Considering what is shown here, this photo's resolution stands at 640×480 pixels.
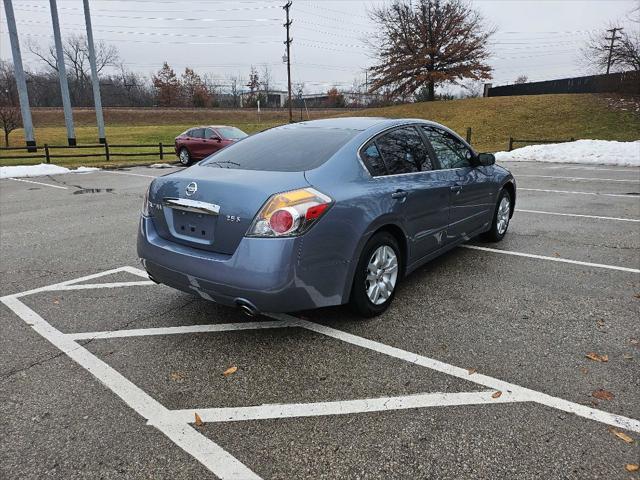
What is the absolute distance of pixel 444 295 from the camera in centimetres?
425

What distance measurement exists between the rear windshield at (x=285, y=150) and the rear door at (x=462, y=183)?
1.16 m

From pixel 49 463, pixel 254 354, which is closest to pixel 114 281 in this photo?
pixel 254 354

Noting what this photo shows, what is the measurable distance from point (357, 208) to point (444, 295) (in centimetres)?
148

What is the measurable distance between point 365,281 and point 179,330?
1.48 m

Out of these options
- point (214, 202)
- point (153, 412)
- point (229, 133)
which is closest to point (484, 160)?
point (214, 202)

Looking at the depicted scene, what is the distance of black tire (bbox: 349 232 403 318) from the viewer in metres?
3.44

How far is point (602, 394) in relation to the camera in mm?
2715

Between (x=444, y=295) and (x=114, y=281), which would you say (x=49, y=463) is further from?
(x=444, y=295)

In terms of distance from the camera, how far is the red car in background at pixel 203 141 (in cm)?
1823

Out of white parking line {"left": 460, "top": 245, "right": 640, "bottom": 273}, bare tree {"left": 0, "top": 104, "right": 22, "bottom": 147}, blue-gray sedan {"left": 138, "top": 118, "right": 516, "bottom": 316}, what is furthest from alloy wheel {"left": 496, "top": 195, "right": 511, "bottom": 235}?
bare tree {"left": 0, "top": 104, "right": 22, "bottom": 147}

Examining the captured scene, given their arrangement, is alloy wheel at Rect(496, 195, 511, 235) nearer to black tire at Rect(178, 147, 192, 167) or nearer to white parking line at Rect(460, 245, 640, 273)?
white parking line at Rect(460, 245, 640, 273)

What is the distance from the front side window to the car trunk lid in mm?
1879

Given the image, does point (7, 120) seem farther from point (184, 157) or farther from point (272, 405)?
point (272, 405)

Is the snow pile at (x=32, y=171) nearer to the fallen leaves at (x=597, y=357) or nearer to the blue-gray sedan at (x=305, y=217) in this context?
the blue-gray sedan at (x=305, y=217)
